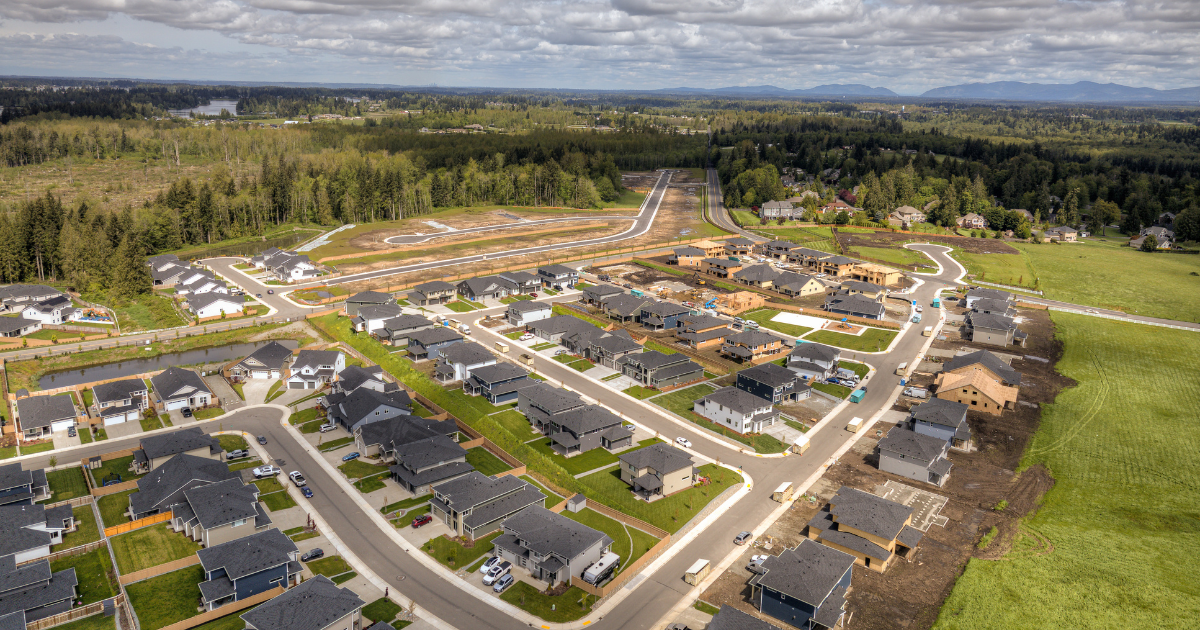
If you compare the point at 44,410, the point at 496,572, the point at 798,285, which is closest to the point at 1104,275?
the point at 798,285

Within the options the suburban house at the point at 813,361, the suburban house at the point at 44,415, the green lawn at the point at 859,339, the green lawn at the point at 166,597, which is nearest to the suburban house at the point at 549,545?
the green lawn at the point at 166,597

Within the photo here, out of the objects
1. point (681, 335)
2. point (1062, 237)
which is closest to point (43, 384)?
point (681, 335)

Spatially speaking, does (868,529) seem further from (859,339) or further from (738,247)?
(738,247)

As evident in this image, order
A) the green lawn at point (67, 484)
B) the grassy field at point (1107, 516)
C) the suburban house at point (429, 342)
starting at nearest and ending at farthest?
the grassy field at point (1107, 516)
the green lawn at point (67, 484)
the suburban house at point (429, 342)

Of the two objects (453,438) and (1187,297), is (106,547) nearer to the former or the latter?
(453,438)

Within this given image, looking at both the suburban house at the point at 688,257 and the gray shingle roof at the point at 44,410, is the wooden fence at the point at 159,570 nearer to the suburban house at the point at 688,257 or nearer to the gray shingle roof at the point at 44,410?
the gray shingle roof at the point at 44,410

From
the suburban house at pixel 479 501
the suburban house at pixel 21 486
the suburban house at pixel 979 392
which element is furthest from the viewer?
the suburban house at pixel 979 392
